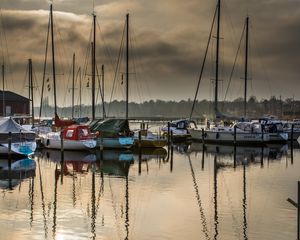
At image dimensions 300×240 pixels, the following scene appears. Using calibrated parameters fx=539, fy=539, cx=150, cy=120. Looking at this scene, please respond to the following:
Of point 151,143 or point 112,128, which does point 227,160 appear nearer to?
point 151,143

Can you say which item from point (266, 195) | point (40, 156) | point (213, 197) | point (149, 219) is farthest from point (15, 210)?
point (40, 156)

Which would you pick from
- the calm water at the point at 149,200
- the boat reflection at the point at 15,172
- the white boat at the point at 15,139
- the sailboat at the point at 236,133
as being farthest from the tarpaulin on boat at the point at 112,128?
the sailboat at the point at 236,133

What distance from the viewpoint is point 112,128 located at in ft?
180

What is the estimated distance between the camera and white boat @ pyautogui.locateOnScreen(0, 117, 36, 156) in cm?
4488

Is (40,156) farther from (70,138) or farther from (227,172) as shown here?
(227,172)

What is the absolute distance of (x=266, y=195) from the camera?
28594 mm

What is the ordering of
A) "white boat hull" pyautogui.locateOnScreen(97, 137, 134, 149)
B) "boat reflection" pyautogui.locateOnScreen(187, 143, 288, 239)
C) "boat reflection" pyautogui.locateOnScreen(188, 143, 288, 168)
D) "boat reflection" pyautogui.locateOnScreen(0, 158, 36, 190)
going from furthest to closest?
"white boat hull" pyautogui.locateOnScreen(97, 137, 134, 149), "boat reflection" pyautogui.locateOnScreen(188, 143, 288, 168), "boat reflection" pyautogui.locateOnScreen(0, 158, 36, 190), "boat reflection" pyautogui.locateOnScreen(187, 143, 288, 239)

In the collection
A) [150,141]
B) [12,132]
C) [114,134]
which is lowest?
[150,141]

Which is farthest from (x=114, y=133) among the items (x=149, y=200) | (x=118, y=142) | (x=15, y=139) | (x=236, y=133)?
(x=149, y=200)

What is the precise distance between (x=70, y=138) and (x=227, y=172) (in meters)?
18.9

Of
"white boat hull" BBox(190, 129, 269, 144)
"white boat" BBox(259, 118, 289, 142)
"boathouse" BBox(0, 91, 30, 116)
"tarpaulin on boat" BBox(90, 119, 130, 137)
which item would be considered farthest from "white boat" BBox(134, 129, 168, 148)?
"boathouse" BBox(0, 91, 30, 116)

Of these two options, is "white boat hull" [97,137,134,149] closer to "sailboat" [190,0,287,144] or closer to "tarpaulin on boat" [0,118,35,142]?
"tarpaulin on boat" [0,118,35,142]

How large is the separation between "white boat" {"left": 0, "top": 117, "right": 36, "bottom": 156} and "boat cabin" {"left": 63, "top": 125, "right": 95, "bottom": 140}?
6189 mm

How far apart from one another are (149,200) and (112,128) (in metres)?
28.5
